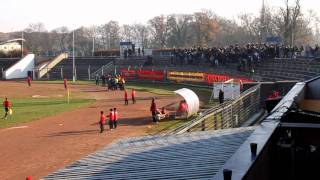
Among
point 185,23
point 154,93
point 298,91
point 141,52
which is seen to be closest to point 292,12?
point 141,52

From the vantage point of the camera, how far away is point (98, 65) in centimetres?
7875

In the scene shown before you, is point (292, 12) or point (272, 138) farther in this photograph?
point (292, 12)

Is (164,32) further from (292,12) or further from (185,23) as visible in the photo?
(292,12)

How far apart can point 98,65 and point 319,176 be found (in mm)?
71670

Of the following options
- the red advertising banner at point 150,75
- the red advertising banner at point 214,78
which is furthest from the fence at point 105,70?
the red advertising banner at point 214,78

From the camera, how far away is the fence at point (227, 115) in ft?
59.5

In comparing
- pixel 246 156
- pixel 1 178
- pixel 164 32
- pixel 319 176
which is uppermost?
pixel 164 32

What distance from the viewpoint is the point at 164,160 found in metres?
9.95

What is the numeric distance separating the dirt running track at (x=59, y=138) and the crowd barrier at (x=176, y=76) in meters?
11.3

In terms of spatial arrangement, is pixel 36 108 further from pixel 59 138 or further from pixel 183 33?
pixel 183 33

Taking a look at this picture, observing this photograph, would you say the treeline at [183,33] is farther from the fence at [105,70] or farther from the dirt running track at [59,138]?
the dirt running track at [59,138]

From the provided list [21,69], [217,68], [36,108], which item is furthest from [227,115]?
[21,69]

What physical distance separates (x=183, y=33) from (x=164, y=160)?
12210 centimetres

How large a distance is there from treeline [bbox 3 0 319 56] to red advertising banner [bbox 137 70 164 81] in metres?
25.8
